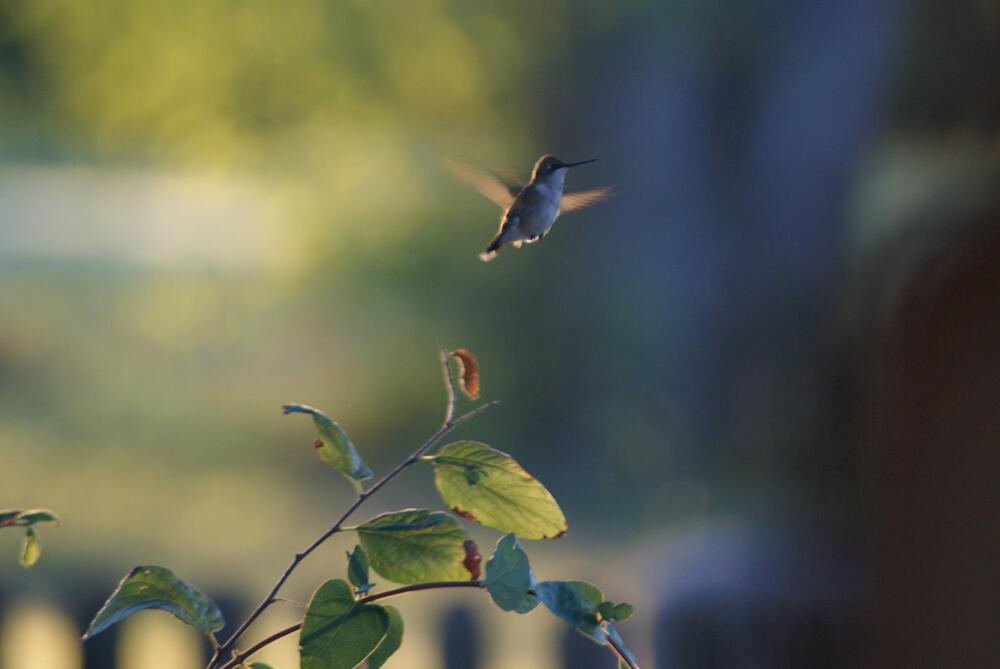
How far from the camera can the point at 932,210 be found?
2.91 m

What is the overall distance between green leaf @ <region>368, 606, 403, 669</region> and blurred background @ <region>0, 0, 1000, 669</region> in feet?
5.79

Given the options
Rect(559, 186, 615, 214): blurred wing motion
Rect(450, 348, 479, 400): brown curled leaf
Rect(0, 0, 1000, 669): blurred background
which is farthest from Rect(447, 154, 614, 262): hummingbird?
Rect(0, 0, 1000, 669): blurred background

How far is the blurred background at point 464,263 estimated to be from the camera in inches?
124

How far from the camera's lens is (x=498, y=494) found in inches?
13.9

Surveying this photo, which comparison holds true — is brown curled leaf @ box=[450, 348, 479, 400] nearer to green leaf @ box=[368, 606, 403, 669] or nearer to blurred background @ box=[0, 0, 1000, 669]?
green leaf @ box=[368, 606, 403, 669]

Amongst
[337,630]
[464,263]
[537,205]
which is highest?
[464,263]

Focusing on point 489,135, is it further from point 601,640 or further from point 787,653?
point 601,640

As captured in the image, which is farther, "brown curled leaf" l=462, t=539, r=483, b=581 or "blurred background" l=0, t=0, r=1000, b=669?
"blurred background" l=0, t=0, r=1000, b=669

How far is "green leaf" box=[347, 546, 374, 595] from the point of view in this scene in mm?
344

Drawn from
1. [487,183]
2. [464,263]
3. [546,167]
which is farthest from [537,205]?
[464,263]

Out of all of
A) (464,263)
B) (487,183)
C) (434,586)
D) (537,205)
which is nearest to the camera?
(434,586)

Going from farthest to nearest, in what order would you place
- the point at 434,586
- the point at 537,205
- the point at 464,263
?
the point at 464,263 → the point at 537,205 → the point at 434,586

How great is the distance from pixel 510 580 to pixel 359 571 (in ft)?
0.17

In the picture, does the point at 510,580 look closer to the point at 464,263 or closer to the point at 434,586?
the point at 434,586
